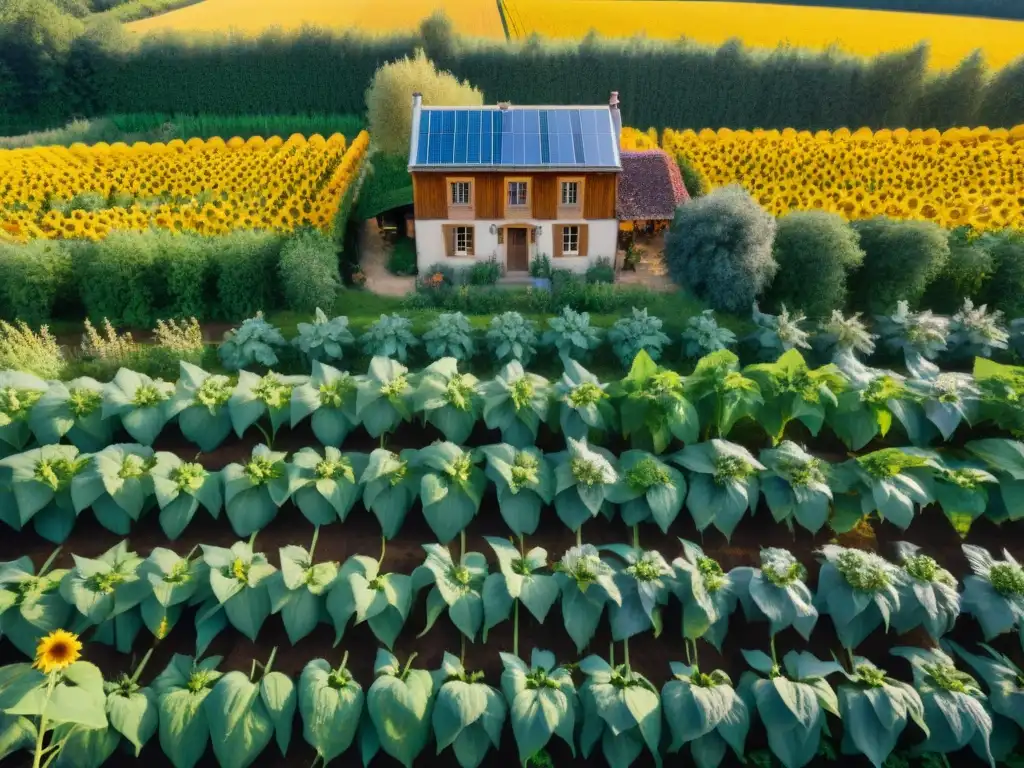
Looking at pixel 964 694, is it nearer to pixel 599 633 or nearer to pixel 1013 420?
pixel 599 633

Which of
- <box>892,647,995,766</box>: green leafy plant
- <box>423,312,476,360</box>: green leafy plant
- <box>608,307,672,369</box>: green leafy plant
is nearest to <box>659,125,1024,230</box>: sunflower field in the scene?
<box>608,307,672,369</box>: green leafy plant

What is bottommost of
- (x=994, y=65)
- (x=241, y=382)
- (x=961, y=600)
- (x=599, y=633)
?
(x=599, y=633)

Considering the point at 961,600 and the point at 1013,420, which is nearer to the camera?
the point at 961,600

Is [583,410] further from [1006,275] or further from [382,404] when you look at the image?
[1006,275]

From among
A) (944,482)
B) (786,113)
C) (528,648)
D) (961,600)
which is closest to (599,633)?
(528,648)

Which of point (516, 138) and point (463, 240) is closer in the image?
point (516, 138)

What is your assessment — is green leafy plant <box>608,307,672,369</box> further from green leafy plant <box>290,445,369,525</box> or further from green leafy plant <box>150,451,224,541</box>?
green leafy plant <box>150,451,224,541</box>

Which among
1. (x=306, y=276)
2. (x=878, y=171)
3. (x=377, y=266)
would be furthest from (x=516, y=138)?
(x=878, y=171)
